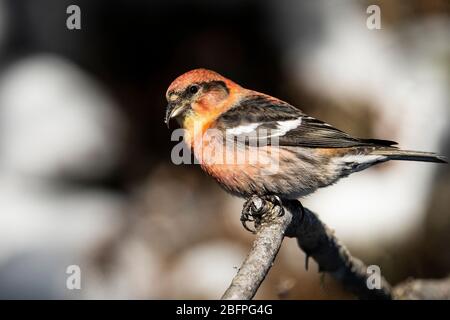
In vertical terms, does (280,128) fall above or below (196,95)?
below

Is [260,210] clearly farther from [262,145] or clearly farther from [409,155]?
[409,155]

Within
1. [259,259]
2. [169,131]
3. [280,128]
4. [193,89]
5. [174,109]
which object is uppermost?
[193,89]

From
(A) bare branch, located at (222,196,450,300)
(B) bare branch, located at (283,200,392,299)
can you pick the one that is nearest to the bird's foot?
(A) bare branch, located at (222,196,450,300)

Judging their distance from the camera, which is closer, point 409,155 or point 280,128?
point 409,155

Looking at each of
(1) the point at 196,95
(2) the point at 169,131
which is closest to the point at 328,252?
(1) the point at 196,95

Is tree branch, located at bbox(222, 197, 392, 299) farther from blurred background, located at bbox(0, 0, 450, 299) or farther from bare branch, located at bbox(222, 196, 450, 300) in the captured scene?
blurred background, located at bbox(0, 0, 450, 299)

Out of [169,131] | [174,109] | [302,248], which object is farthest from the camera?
[169,131]

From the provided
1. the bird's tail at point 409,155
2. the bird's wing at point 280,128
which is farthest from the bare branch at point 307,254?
the bird's tail at point 409,155

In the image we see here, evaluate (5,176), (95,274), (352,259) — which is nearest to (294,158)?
(352,259)

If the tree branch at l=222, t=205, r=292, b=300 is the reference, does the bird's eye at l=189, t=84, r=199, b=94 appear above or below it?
above
